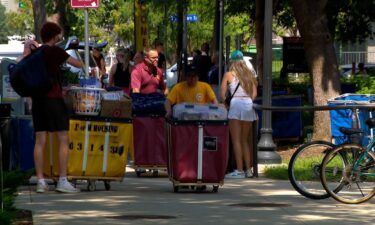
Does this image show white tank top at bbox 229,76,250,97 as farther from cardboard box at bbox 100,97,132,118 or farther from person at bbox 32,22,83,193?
person at bbox 32,22,83,193

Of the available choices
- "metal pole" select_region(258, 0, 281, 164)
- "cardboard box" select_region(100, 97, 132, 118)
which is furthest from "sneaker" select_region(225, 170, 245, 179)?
"cardboard box" select_region(100, 97, 132, 118)

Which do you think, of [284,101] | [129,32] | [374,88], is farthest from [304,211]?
[129,32]

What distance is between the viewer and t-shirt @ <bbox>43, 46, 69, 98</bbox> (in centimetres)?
1251

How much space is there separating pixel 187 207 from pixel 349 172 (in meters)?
1.89

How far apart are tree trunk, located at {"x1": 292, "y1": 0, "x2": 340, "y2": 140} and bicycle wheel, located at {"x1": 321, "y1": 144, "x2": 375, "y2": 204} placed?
Answer: 25.7 feet

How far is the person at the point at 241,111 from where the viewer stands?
15.7 meters

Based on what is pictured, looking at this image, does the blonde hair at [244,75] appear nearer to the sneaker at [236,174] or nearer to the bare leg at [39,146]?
the sneaker at [236,174]

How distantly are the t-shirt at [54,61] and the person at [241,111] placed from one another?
3777 mm

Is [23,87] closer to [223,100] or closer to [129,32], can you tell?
[223,100]

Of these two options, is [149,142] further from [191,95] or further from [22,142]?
[22,142]

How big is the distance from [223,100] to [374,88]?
8.33m

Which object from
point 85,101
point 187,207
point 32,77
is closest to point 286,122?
point 85,101

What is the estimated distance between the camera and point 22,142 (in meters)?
13.7

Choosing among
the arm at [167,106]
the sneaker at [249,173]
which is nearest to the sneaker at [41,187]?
the arm at [167,106]
